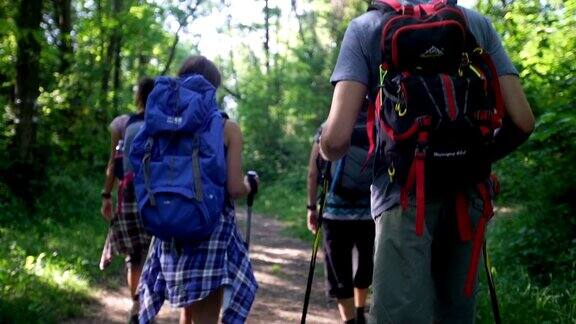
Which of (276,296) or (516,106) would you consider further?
(276,296)

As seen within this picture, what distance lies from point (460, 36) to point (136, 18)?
1181cm

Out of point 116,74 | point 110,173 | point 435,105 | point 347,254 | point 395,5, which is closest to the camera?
point 435,105

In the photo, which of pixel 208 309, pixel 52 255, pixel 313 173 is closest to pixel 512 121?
pixel 208 309

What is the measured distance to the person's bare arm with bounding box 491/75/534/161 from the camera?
264cm

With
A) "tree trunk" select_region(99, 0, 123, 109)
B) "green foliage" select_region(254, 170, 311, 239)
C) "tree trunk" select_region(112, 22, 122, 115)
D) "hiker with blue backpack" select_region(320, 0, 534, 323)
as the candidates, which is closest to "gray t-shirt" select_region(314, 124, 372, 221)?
"hiker with blue backpack" select_region(320, 0, 534, 323)

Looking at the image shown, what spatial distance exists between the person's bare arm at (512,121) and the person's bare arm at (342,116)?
548 millimetres

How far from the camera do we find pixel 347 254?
4.99 metres

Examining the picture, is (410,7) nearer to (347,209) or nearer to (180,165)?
(180,165)

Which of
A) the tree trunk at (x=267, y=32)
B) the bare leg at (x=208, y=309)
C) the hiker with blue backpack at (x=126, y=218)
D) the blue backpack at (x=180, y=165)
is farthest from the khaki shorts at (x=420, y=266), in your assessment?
the tree trunk at (x=267, y=32)

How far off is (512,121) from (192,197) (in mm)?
1662

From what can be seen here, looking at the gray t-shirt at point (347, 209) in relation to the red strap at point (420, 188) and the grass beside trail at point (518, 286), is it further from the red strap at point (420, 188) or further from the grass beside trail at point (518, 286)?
the red strap at point (420, 188)

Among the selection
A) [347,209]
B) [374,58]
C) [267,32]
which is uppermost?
[267,32]

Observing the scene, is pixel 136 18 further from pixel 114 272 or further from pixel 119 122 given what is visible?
pixel 119 122

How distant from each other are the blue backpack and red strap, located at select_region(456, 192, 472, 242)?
4.81 ft
